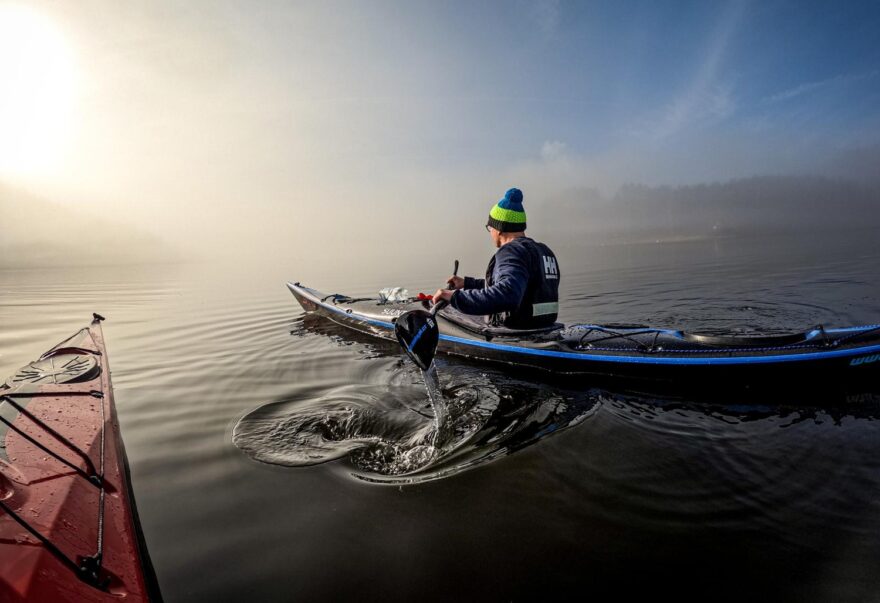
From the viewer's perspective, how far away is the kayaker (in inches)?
186

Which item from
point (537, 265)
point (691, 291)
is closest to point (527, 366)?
point (537, 265)

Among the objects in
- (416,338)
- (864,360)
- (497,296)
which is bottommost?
(864,360)

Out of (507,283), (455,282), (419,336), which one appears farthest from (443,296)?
(455,282)

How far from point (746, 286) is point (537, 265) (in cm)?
1292

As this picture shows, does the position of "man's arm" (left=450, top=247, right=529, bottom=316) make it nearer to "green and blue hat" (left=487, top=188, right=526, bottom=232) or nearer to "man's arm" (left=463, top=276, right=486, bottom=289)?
"green and blue hat" (left=487, top=188, right=526, bottom=232)

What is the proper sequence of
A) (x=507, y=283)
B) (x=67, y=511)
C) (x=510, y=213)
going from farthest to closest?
(x=510, y=213), (x=507, y=283), (x=67, y=511)

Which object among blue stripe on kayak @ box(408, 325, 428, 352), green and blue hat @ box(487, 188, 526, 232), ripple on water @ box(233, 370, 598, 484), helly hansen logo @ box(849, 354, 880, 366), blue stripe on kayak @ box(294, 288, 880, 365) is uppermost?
green and blue hat @ box(487, 188, 526, 232)

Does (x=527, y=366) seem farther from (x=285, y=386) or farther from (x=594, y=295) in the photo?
(x=594, y=295)

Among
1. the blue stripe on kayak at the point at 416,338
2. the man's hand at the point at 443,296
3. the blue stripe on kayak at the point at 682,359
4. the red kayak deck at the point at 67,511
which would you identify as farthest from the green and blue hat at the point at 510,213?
the red kayak deck at the point at 67,511

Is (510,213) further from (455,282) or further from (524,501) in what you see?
(524,501)

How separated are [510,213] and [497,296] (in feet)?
5.42

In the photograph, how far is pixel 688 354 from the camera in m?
4.76

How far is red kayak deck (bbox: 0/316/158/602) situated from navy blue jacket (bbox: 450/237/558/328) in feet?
11.5

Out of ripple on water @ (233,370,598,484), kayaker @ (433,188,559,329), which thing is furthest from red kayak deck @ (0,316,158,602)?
kayaker @ (433,188,559,329)
